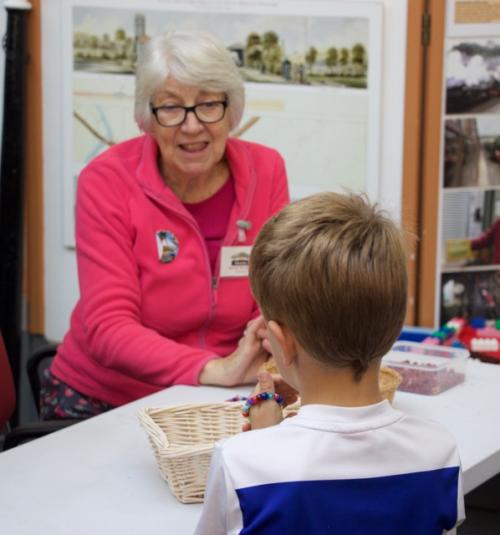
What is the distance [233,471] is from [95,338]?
3.77ft

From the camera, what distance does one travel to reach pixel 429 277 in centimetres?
332

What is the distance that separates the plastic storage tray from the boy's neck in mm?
973

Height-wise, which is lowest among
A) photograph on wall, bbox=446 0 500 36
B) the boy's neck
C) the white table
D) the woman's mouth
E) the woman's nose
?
the white table

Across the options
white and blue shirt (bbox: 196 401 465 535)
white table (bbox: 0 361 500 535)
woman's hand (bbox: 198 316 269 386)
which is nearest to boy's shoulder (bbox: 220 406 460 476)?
white and blue shirt (bbox: 196 401 465 535)

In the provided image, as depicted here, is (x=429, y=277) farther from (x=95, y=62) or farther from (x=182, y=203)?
(x=95, y=62)

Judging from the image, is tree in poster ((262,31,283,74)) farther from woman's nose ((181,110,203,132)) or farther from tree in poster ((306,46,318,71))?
woman's nose ((181,110,203,132))

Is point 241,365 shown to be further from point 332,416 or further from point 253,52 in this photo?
point 253,52

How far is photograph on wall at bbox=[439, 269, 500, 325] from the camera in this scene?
3344 millimetres

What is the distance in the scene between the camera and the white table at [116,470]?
152 cm

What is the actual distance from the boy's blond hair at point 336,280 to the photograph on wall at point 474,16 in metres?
2.06

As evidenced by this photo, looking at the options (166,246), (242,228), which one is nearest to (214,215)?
(242,228)

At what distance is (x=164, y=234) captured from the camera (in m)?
2.42

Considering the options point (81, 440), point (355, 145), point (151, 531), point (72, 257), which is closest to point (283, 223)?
point (151, 531)

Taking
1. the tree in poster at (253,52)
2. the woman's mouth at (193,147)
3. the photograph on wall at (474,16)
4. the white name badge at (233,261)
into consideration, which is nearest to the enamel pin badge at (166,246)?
the white name badge at (233,261)
